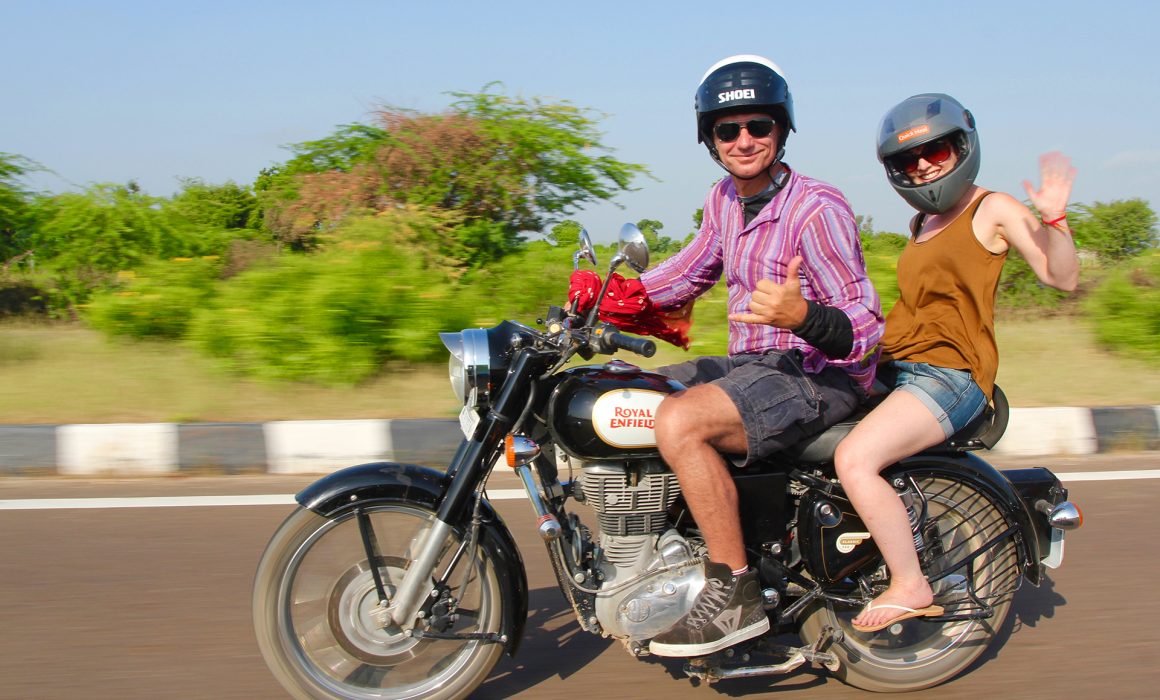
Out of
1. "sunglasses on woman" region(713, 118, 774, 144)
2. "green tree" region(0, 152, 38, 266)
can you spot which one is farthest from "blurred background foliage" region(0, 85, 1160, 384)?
"sunglasses on woman" region(713, 118, 774, 144)

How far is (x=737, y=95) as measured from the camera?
288cm

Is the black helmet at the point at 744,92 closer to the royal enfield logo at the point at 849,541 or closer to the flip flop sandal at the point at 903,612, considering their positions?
the royal enfield logo at the point at 849,541

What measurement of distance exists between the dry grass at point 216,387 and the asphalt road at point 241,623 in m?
1.25

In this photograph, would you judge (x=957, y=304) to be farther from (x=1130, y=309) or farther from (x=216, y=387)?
(x=1130, y=309)

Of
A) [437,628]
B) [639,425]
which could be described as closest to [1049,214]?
[639,425]

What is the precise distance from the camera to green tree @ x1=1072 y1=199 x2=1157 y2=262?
951 cm

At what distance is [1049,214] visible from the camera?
2.93m

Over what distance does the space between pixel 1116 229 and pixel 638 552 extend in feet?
28.3

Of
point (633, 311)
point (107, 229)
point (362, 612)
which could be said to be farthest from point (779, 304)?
point (107, 229)

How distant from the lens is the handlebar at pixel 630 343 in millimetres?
2471

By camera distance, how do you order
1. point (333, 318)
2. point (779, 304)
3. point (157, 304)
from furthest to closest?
point (157, 304)
point (333, 318)
point (779, 304)

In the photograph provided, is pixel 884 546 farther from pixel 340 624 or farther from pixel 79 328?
pixel 79 328

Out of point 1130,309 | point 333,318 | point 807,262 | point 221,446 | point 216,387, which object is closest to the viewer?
point 807,262

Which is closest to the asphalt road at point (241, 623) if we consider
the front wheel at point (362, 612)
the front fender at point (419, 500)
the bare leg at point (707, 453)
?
the front wheel at point (362, 612)
